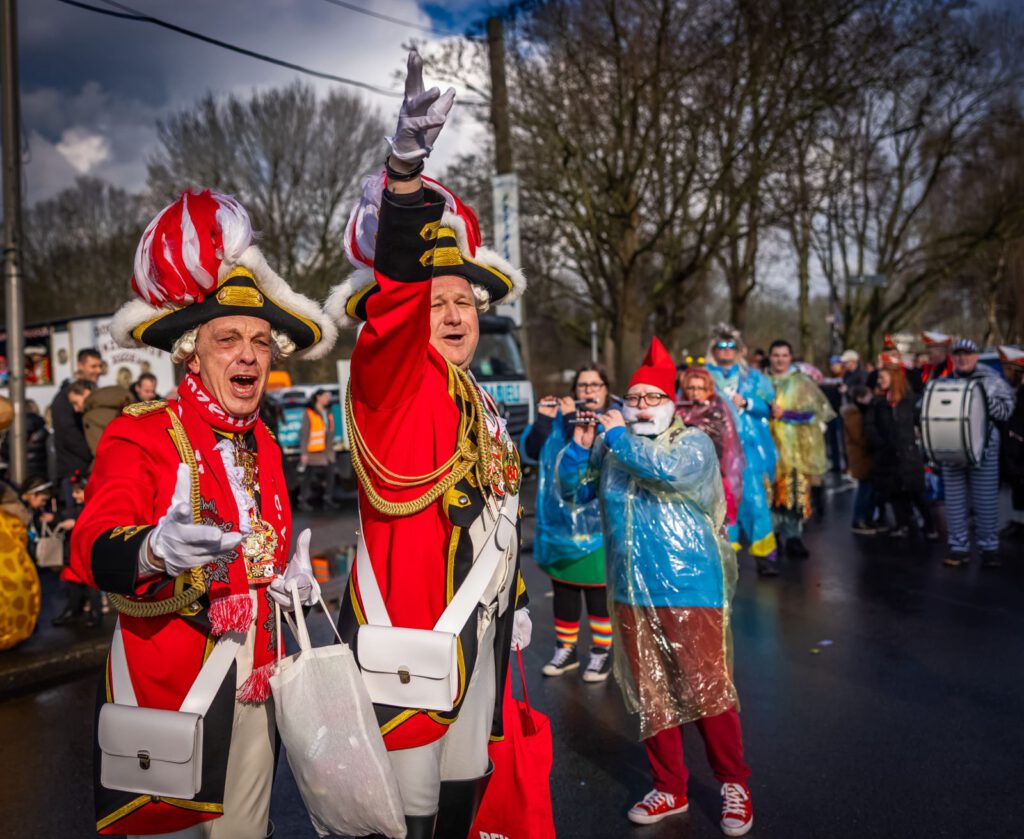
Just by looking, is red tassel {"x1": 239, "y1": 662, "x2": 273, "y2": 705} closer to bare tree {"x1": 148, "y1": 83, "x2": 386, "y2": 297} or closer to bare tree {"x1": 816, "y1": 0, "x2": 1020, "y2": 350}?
bare tree {"x1": 816, "y1": 0, "x2": 1020, "y2": 350}

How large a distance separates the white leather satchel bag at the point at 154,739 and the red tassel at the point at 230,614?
9cm

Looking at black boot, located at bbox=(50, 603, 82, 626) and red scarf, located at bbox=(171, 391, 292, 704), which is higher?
red scarf, located at bbox=(171, 391, 292, 704)

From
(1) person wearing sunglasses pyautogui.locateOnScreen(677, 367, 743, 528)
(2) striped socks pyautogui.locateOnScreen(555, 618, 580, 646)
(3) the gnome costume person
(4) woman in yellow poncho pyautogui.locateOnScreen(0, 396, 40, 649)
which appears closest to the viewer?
(2) striped socks pyautogui.locateOnScreen(555, 618, 580, 646)

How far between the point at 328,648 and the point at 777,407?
7.57 meters

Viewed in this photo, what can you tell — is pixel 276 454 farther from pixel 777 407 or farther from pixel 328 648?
pixel 777 407

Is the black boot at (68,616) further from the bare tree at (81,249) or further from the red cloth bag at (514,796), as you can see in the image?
the bare tree at (81,249)

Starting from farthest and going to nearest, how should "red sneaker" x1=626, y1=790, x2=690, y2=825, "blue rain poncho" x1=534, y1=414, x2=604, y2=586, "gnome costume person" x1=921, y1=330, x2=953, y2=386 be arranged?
"gnome costume person" x1=921, y1=330, x2=953, y2=386, "blue rain poncho" x1=534, y1=414, x2=604, y2=586, "red sneaker" x1=626, y1=790, x2=690, y2=825

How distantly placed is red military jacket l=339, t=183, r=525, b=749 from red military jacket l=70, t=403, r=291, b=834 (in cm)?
37

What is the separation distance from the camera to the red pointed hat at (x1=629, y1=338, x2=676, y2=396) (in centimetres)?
393

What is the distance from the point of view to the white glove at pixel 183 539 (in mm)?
1958

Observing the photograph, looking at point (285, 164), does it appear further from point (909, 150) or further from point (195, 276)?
point (195, 276)

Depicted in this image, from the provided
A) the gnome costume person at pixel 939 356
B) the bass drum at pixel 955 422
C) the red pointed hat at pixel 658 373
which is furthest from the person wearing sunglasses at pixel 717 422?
the gnome costume person at pixel 939 356

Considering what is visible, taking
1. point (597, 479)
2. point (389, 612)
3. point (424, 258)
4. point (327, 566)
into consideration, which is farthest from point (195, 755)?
point (327, 566)

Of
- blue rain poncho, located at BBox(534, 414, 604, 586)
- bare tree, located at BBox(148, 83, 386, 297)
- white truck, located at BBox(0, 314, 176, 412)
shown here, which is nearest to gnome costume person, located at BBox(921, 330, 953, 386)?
blue rain poncho, located at BBox(534, 414, 604, 586)
